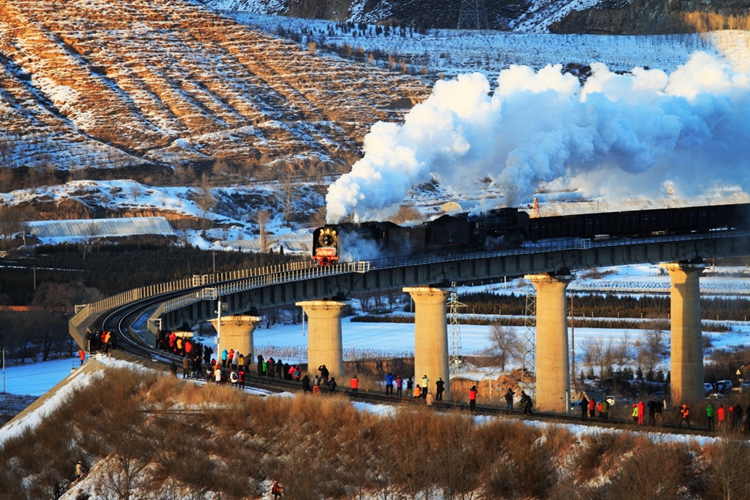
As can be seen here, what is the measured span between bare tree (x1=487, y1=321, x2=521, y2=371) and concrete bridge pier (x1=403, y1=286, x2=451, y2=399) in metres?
36.3

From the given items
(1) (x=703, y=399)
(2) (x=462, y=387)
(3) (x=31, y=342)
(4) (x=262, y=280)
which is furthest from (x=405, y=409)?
(3) (x=31, y=342)

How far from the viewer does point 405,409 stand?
49656 mm

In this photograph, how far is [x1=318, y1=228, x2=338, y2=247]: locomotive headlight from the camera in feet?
237

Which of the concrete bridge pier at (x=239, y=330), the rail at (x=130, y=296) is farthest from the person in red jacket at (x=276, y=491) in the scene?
the concrete bridge pier at (x=239, y=330)

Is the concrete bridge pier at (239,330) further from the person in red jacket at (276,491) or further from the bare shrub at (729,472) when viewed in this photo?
the bare shrub at (729,472)

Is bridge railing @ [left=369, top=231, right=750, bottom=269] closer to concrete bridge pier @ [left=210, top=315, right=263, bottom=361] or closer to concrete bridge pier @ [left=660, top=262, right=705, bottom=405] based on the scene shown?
concrete bridge pier @ [left=660, top=262, right=705, bottom=405]


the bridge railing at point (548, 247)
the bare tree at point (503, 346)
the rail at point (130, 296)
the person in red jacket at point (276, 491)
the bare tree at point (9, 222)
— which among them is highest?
the bare tree at point (9, 222)

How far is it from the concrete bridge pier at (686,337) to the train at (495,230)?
388cm

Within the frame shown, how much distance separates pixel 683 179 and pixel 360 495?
243 ft

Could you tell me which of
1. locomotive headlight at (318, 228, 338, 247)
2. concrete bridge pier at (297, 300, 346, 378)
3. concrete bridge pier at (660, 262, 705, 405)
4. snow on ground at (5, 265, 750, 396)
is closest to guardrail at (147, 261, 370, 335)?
locomotive headlight at (318, 228, 338, 247)

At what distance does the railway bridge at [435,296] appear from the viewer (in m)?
73.9

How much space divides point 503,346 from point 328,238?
51.1 metres

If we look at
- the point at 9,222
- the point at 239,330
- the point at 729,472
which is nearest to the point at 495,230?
the point at 239,330

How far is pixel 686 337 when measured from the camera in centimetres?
9106
